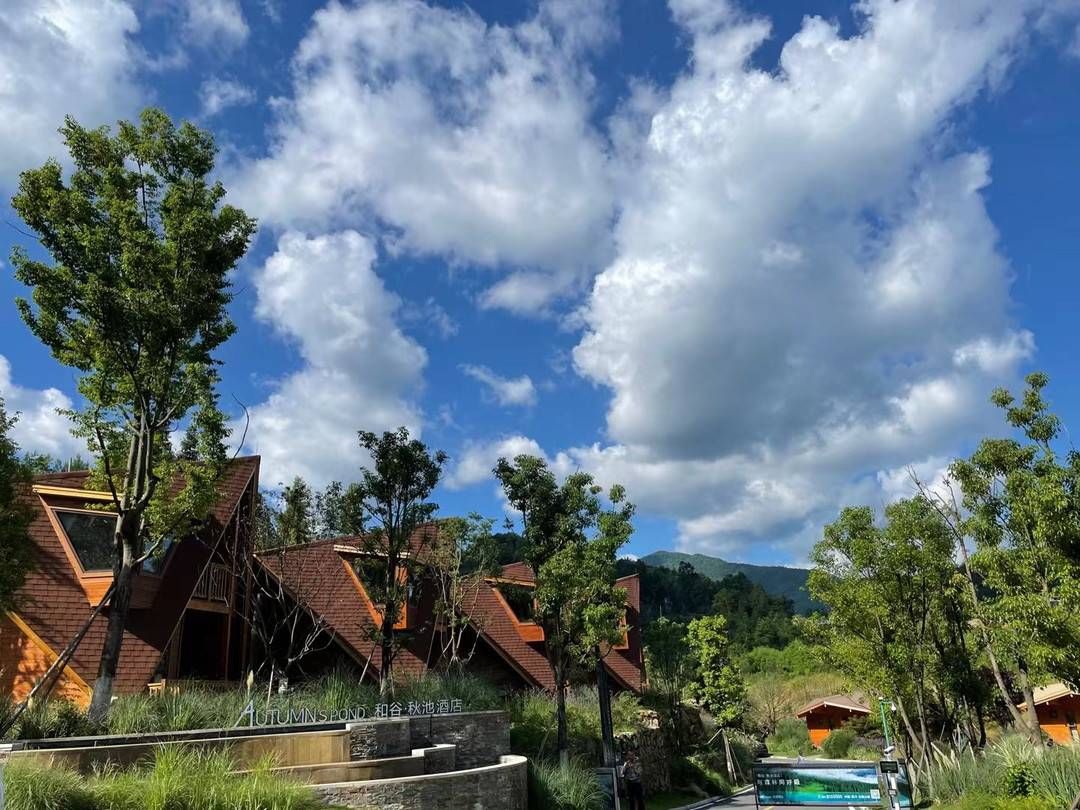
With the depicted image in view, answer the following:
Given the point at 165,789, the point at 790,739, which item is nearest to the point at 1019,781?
the point at 165,789

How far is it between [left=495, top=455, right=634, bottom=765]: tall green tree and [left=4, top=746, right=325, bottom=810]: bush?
1138cm

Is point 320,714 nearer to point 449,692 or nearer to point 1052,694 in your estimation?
point 449,692

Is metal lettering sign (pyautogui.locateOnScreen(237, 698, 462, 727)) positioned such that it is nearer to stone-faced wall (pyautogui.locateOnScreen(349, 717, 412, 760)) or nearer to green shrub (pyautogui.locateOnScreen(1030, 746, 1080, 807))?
stone-faced wall (pyautogui.locateOnScreen(349, 717, 412, 760))

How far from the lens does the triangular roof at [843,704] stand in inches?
1681

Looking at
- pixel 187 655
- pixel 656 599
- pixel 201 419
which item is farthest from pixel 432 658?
pixel 656 599

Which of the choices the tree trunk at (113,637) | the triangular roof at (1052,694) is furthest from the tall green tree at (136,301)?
the triangular roof at (1052,694)

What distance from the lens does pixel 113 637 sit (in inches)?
505

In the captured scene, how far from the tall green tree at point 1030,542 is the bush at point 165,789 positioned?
1206cm

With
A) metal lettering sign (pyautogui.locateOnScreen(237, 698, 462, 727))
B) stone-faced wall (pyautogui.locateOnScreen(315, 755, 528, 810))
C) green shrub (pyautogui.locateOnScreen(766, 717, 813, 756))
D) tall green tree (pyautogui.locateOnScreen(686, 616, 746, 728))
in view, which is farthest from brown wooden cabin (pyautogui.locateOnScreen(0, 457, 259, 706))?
green shrub (pyautogui.locateOnScreen(766, 717, 813, 756))

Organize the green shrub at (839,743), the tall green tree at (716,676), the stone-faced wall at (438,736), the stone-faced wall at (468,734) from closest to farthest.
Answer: the stone-faced wall at (438,736) → the stone-faced wall at (468,734) → the tall green tree at (716,676) → the green shrub at (839,743)

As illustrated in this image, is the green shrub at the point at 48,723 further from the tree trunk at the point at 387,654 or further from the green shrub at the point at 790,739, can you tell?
the green shrub at the point at 790,739

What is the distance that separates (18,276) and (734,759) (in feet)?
107

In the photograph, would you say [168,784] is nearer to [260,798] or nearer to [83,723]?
[260,798]

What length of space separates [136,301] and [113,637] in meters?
5.90
